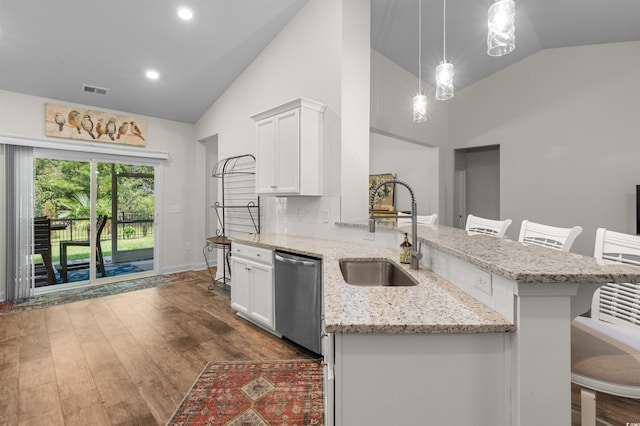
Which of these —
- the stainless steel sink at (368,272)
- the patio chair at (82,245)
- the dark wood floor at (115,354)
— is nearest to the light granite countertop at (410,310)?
the stainless steel sink at (368,272)

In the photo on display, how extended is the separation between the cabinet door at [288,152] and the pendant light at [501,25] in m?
1.73

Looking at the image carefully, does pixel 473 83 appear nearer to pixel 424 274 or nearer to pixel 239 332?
pixel 424 274

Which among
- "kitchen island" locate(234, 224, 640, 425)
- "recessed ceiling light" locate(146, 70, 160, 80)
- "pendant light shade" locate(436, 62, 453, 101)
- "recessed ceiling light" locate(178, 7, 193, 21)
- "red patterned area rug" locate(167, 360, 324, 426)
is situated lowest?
"red patterned area rug" locate(167, 360, 324, 426)

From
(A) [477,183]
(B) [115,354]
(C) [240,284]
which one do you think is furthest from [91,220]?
(A) [477,183]

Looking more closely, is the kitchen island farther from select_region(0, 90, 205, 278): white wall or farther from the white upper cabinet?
select_region(0, 90, 205, 278): white wall

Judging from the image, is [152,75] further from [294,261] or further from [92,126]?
[294,261]

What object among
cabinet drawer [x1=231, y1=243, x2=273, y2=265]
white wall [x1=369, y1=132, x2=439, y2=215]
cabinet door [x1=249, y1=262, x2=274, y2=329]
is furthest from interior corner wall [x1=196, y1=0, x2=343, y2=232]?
white wall [x1=369, y1=132, x2=439, y2=215]

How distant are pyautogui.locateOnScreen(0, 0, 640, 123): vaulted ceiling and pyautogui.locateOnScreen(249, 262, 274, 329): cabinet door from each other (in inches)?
109

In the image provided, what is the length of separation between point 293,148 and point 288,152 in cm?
8

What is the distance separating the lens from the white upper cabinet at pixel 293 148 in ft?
10.1

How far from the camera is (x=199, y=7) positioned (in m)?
3.16

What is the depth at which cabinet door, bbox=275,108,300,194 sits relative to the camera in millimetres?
3080

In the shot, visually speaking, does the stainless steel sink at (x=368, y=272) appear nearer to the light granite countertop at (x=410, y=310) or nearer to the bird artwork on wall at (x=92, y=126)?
the light granite countertop at (x=410, y=310)

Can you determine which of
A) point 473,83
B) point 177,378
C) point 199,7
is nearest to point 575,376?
point 177,378
